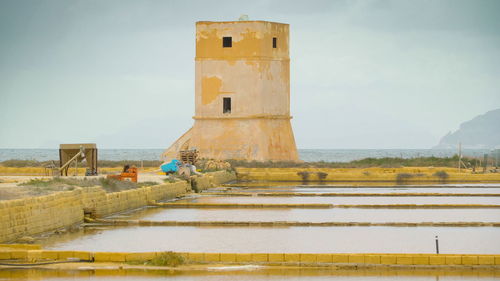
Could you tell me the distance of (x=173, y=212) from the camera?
1825cm

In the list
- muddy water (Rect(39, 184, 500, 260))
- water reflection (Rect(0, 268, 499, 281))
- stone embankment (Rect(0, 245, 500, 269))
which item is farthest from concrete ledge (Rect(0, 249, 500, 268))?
muddy water (Rect(39, 184, 500, 260))

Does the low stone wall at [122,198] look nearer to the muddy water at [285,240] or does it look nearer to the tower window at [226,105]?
the muddy water at [285,240]

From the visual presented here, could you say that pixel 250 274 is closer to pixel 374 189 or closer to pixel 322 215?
pixel 322 215

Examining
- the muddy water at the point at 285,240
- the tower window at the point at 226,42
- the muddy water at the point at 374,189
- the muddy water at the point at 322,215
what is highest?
the tower window at the point at 226,42

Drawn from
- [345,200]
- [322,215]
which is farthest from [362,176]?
[322,215]

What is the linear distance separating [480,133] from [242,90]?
345 feet

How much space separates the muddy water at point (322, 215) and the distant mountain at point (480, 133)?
108956 mm

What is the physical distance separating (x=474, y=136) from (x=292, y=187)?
108176mm

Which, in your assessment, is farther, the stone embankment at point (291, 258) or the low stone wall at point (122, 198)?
the low stone wall at point (122, 198)

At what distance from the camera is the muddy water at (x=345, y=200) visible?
21.1 meters

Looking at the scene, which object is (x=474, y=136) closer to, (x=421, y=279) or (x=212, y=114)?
(x=212, y=114)

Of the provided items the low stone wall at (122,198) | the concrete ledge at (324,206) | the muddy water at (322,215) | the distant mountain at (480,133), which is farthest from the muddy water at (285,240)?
the distant mountain at (480,133)

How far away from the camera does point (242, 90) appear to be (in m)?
31.8

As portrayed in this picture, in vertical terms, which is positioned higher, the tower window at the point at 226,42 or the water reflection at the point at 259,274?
the tower window at the point at 226,42
